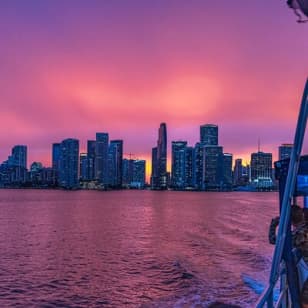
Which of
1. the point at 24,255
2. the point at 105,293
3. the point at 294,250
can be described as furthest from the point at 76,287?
the point at 294,250

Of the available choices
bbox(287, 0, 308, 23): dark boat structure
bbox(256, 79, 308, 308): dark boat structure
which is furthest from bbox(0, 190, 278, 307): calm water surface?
bbox(287, 0, 308, 23): dark boat structure

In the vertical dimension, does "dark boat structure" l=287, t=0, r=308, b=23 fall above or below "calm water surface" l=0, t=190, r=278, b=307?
above

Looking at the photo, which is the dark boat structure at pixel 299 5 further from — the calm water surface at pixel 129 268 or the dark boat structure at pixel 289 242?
the calm water surface at pixel 129 268

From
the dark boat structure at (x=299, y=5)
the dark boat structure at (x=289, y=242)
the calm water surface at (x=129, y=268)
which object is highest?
the dark boat structure at (x=299, y=5)

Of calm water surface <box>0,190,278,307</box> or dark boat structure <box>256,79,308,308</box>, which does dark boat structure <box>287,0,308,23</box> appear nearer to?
dark boat structure <box>256,79,308,308</box>

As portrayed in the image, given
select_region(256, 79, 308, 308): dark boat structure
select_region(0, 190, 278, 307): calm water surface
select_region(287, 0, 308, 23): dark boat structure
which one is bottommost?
select_region(0, 190, 278, 307): calm water surface

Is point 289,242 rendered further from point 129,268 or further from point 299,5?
point 129,268

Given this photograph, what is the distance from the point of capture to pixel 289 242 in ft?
30.6

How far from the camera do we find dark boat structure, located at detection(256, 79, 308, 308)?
630 centimetres

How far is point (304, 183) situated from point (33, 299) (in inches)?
753

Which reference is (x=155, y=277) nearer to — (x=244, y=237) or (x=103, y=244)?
(x=103, y=244)

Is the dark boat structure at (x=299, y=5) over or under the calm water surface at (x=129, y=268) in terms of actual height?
over

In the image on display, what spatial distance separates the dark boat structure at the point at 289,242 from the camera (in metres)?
6.30

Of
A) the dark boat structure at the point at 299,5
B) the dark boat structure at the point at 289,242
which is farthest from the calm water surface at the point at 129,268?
the dark boat structure at the point at 299,5
